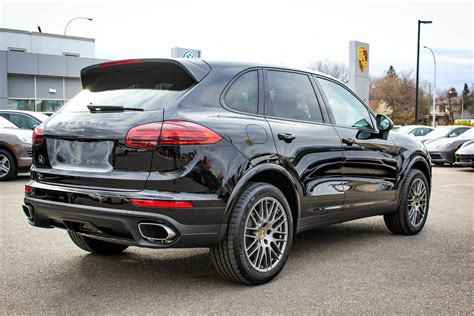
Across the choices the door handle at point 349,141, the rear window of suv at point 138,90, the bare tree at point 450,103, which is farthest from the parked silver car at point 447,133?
the bare tree at point 450,103

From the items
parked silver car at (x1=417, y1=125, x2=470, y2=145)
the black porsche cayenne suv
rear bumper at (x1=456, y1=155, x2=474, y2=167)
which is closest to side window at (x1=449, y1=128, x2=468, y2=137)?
parked silver car at (x1=417, y1=125, x2=470, y2=145)

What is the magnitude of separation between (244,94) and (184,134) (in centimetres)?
86

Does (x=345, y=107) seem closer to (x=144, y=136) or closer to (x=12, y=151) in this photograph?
(x=144, y=136)

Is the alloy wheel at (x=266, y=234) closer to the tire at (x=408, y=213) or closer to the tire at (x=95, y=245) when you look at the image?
the tire at (x=95, y=245)

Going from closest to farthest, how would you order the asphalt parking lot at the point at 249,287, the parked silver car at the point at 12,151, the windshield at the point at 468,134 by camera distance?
1. the asphalt parking lot at the point at 249,287
2. the parked silver car at the point at 12,151
3. the windshield at the point at 468,134

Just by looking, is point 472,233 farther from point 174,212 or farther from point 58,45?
point 58,45

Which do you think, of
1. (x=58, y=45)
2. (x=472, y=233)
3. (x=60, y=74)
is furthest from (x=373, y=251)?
(x=58, y=45)

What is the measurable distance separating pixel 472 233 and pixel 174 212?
4183 millimetres

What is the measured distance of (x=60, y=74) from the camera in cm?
3606

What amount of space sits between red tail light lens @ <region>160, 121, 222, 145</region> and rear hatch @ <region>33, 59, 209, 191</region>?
Answer: 0.06 m

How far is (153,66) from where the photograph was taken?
161 inches

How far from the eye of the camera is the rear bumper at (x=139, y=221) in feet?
11.7

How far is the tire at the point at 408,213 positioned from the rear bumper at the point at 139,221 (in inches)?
116

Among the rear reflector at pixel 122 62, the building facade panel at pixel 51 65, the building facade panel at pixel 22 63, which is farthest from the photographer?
the building facade panel at pixel 51 65
